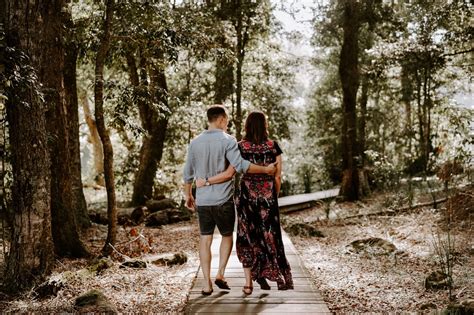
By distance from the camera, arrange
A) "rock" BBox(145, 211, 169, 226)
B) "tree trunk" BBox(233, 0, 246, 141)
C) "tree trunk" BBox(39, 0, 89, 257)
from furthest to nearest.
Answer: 1. "tree trunk" BBox(233, 0, 246, 141)
2. "rock" BBox(145, 211, 169, 226)
3. "tree trunk" BBox(39, 0, 89, 257)

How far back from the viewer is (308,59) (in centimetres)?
1977

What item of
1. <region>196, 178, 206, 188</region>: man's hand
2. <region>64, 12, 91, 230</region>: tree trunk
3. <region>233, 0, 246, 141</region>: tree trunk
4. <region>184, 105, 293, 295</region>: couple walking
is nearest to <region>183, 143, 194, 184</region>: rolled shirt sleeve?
<region>184, 105, 293, 295</region>: couple walking

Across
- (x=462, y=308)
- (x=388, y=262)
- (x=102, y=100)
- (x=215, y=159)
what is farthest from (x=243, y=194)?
(x=388, y=262)

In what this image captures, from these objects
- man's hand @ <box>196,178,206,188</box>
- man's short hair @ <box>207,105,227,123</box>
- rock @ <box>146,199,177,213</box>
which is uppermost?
man's short hair @ <box>207,105,227,123</box>

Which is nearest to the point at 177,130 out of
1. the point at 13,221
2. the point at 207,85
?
the point at 207,85

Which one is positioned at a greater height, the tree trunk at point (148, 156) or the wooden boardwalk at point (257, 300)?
the tree trunk at point (148, 156)

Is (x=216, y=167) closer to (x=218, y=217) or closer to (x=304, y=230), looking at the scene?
(x=218, y=217)

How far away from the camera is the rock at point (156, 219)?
12.5 meters

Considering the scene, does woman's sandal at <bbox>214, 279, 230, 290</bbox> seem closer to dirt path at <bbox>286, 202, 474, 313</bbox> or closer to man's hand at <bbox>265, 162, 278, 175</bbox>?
dirt path at <bbox>286, 202, 474, 313</bbox>

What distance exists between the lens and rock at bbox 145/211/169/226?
12.5 m

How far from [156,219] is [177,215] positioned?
0.74 metres

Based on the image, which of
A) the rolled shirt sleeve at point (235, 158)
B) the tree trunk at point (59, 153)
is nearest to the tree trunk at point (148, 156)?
the tree trunk at point (59, 153)

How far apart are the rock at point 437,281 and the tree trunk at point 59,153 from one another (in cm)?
539

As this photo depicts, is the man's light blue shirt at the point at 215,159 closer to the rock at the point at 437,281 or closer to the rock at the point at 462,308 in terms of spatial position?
the rock at the point at 462,308
